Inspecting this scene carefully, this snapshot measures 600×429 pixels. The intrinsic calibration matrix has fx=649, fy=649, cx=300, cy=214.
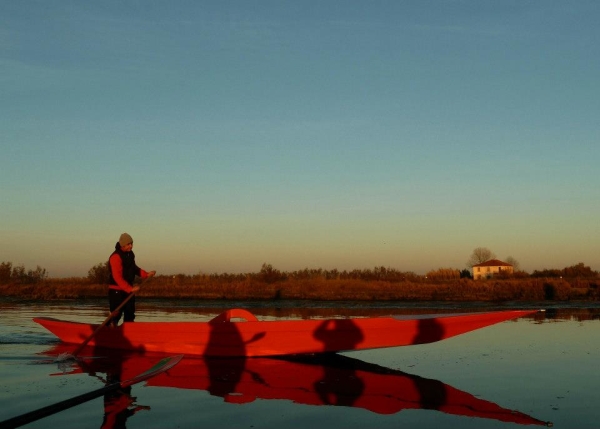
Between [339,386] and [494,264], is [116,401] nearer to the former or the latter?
[339,386]

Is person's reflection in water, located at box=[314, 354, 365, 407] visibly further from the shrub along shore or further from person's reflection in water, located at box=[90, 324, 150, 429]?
the shrub along shore

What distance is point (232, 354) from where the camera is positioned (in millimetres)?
10367

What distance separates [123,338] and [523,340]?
743cm

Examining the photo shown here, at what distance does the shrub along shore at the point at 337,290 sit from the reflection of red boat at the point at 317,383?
18.6 metres

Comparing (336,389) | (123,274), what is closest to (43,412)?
(336,389)

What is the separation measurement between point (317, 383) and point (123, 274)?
15.1ft

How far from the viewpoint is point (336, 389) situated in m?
7.60

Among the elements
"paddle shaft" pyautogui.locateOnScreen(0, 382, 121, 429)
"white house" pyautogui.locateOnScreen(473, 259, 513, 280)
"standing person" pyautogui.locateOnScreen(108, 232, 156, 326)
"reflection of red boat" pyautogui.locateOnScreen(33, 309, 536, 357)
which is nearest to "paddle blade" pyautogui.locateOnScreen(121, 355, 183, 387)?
"paddle shaft" pyautogui.locateOnScreen(0, 382, 121, 429)

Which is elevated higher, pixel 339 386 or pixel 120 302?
pixel 120 302

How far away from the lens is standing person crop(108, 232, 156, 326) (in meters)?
10.9

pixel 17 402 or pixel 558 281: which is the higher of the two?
pixel 558 281

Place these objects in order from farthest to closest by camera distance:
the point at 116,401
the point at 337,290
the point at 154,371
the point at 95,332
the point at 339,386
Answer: the point at 337,290 < the point at 95,332 < the point at 154,371 < the point at 339,386 < the point at 116,401

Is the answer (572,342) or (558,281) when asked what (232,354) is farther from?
(558,281)

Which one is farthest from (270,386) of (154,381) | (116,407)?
(116,407)
